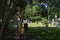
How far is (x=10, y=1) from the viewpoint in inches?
229

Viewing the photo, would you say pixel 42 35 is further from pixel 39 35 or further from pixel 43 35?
pixel 39 35

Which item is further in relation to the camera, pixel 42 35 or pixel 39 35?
pixel 42 35

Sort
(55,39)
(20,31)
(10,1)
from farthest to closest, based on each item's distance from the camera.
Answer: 1. (55,39)
2. (20,31)
3. (10,1)

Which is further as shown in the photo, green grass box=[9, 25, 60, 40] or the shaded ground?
green grass box=[9, 25, 60, 40]

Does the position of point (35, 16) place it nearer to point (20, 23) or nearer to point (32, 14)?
point (32, 14)

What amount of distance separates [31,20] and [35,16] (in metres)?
4.02

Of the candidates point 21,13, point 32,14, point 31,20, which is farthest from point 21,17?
point 31,20

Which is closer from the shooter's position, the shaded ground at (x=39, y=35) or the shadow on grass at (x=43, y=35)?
the shaded ground at (x=39, y=35)

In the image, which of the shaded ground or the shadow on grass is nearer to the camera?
the shaded ground

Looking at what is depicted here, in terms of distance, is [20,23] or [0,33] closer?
[0,33]

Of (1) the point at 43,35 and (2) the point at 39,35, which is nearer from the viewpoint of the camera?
(2) the point at 39,35

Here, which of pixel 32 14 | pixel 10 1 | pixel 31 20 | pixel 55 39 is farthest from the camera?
pixel 31 20

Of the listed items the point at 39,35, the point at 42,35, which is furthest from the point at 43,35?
the point at 39,35

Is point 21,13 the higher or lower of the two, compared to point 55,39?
higher
